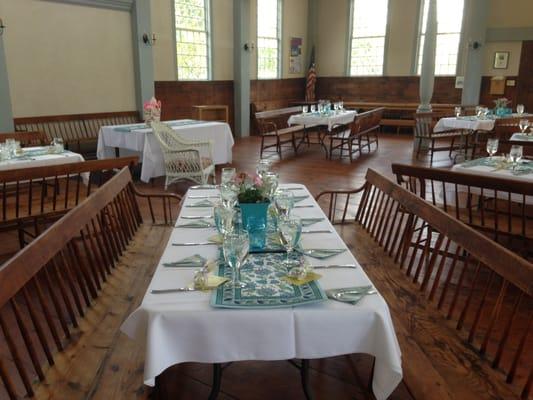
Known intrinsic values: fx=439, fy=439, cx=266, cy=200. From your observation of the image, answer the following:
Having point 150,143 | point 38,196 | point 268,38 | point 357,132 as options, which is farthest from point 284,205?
point 268,38

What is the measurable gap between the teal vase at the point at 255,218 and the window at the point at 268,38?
941 centimetres

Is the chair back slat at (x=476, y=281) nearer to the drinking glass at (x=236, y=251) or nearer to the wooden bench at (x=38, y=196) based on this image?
the drinking glass at (x=236, y=251)

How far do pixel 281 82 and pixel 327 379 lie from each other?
33.5ft

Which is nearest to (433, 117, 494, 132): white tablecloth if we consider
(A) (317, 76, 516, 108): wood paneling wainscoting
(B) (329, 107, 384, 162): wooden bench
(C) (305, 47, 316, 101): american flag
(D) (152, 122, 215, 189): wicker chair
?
(B) (329, 107, 384, 162): wooden bench

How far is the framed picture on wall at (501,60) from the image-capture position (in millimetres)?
9406

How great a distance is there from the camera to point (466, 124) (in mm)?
6809

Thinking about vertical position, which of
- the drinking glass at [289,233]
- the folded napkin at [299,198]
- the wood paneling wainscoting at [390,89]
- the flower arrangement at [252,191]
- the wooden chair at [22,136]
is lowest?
the folded napkin at [299,198]

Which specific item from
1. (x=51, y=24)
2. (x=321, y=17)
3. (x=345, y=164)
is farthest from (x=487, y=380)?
(x=321, y=17)

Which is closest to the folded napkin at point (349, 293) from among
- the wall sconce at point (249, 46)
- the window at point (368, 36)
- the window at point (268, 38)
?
the wall sconce at point (249, 46)

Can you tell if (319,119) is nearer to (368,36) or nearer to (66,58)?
(66,58)

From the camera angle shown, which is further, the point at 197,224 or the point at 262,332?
the point at 197,224

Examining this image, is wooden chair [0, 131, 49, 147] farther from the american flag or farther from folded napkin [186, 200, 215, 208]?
the american flag

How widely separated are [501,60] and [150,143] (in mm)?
7964

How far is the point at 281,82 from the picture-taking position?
11.5 meters
